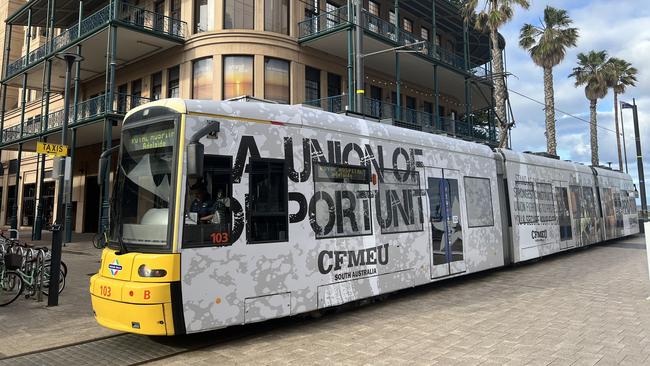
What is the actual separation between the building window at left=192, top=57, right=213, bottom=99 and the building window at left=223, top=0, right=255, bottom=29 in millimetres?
1910

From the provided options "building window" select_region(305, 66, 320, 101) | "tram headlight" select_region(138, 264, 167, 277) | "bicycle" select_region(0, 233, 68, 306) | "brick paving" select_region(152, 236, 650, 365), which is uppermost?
"building window" select_region(305, 66, 320, 101)

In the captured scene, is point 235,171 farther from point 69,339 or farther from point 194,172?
point 69,339

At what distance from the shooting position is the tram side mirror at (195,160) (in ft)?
17.7

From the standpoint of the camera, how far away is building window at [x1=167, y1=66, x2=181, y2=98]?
22533 millimetres

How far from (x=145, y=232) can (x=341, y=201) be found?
2.98m

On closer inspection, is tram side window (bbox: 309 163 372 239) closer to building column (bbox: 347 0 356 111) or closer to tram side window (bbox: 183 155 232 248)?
tram side window (bbox: 183 155 232 248)

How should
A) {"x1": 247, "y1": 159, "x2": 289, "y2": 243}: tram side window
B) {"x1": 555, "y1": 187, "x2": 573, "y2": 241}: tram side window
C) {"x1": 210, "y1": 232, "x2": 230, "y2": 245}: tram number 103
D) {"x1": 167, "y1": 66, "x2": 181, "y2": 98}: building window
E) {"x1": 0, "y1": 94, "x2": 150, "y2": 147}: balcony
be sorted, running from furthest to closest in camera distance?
{"x1": 167, "y1": 66, "x2": 181, "y2": 98}: building window, {"x1": 0, "y1": 94, "x2": 150, "y2": 147}: balcony, {"x1": 555, "y1": 187, "x2": 573, "y2": 241}: tram side window, {"x1": 247, "y1": 159, "x2": 289, "y2": 243}: tram side window, {"x1": 210, "y1": 232, "x2": 230, "y2": 245}: tram number 103

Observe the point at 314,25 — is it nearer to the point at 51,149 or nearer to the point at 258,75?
the point at 258,75

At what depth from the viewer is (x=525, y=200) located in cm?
1291

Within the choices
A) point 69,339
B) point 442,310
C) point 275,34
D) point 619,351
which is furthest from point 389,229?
point 275,34

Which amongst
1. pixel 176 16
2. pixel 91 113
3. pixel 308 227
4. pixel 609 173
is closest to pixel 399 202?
pixel 308 227

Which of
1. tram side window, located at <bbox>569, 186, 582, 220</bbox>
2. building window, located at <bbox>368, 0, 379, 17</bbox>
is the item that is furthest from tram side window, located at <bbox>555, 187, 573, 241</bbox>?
building window, located at <bbox>368, 0, 379, 17</bbox>

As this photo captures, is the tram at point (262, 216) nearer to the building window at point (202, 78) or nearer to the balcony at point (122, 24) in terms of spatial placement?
the building window at point (202, 78)

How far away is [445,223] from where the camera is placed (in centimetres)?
952
